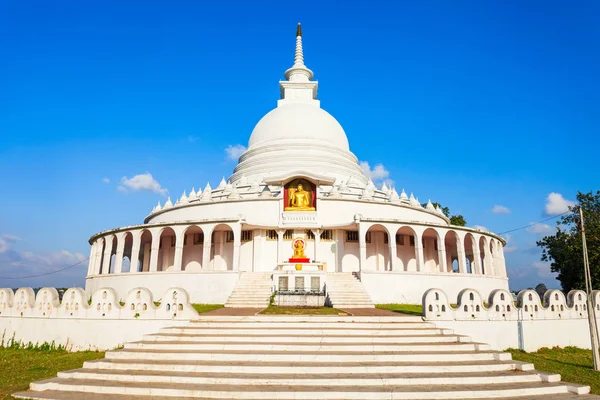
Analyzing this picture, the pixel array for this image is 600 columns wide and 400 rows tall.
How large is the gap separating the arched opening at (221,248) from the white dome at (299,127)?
12.5 meters

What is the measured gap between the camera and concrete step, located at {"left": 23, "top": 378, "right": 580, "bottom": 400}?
798 centimetres

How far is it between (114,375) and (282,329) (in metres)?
4.68

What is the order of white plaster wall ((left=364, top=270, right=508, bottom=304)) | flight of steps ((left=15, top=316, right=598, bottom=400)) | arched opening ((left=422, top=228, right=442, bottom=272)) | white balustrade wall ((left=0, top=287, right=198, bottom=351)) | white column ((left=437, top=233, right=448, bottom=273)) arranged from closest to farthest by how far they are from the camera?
flight of steps ((left=15, top=316, right=598, bottom=400))
white balustrade wall ((left=0, top=287, right=198, bottom=351))
white plaster wall ((left=364, top=270, right=508, bottom=304))
white column ((left=437, top=233, right=448, bottom=273))
arched opening ((left=422, top=228, right=442, bottom=272))

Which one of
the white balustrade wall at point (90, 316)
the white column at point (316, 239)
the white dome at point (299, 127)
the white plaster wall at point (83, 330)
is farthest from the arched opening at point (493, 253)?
the white plaster wall at point (83, 330)

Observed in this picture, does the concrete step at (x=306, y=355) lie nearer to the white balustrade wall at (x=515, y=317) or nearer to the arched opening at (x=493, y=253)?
the white balustrade wall at (x=515, y=317)

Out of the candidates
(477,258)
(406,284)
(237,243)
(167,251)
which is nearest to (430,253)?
(477,258)

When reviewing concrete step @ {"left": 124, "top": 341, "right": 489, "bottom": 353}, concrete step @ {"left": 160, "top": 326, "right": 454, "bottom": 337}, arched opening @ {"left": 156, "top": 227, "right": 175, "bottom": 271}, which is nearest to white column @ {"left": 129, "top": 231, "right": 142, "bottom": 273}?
arched opening @ {"left": 156, "top": 227, "right": 175, "bottom": 271}

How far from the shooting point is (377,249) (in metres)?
29.0

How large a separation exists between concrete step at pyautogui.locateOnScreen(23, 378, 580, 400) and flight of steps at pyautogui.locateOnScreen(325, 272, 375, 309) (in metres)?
11.4

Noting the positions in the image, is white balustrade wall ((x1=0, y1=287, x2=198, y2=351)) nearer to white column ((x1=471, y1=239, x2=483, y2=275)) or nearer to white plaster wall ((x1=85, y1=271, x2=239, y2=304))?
white plaster wall ((x1=85, y1=271, x2=239, y2=304))

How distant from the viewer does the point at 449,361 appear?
10125 millimetres

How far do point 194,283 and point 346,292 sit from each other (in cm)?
911

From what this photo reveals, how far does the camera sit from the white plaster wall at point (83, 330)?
1413 cm

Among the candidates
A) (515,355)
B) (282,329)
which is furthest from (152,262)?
(515,355)
